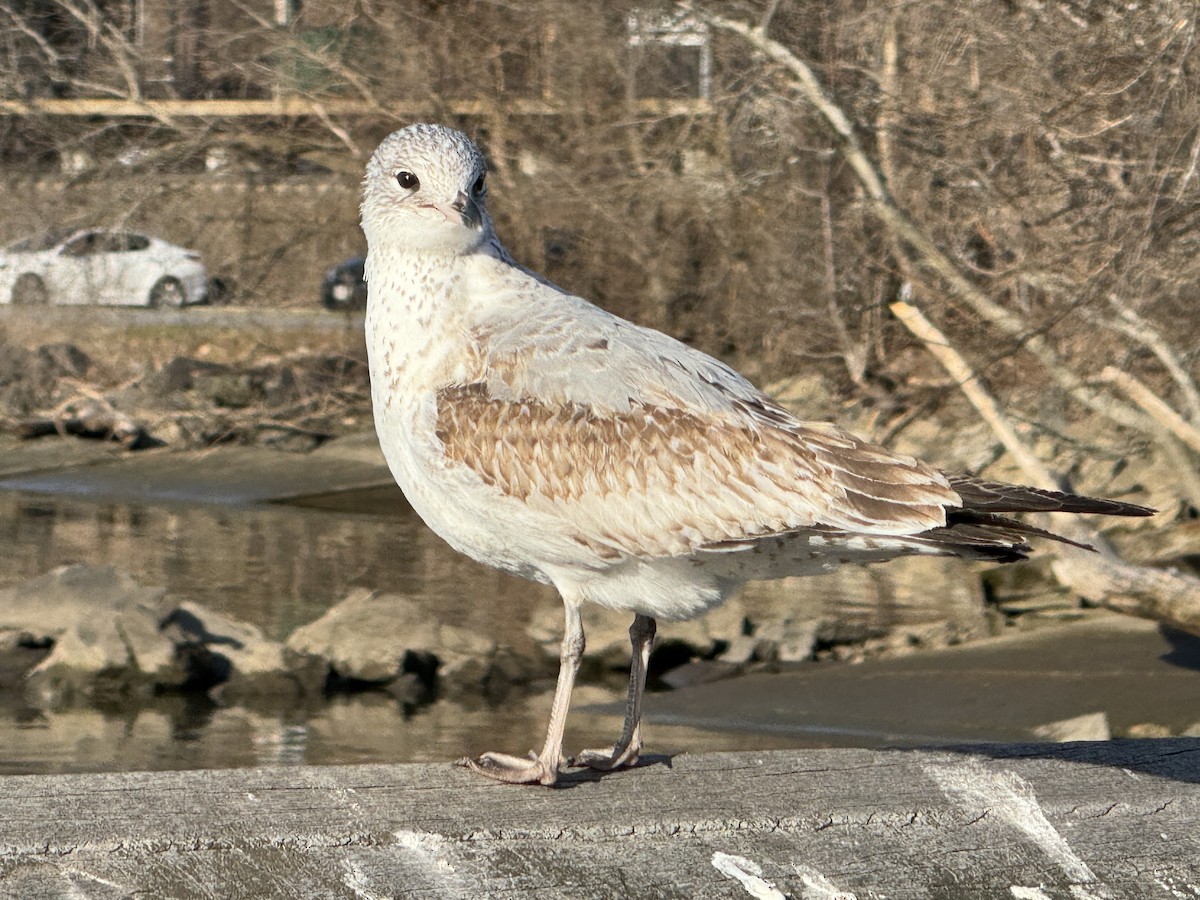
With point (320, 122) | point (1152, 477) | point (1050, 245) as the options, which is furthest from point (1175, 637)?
point (320, 122)

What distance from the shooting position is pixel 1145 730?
8852 millimetres

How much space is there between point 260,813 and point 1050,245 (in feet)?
32.4

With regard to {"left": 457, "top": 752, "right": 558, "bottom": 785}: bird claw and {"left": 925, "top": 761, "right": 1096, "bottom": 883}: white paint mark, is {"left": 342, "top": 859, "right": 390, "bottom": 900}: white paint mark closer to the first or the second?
{"left": 457, "top": 752, "right": 558, "bottom": 785}: bird claw

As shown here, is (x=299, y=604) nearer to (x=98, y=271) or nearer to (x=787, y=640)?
(x=787, y=640)

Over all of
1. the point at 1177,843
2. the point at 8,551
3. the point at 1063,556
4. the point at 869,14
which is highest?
the point at 869,14

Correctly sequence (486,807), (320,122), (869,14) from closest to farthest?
1. (486,807)
2. (869,14)
3. (320,122)

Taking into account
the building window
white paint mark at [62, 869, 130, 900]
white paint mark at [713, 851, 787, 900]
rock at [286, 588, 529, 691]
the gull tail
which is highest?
the building window

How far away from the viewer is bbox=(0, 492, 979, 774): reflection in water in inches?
339

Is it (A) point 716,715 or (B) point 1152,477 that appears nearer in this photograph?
(A) point 716,715

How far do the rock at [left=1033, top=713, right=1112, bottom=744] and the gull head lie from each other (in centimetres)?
560

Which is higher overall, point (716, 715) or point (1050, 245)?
point (1050, 245)

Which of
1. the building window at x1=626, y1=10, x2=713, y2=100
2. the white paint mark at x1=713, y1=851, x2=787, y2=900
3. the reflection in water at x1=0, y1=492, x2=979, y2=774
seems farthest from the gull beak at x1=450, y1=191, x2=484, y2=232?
the building window at x1=626, y1=10, x2=713, y2=100

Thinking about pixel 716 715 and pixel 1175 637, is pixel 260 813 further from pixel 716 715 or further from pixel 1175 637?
pixel 1175 637

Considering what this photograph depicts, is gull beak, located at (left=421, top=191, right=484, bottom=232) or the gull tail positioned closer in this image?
the gull tail
